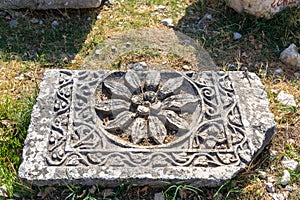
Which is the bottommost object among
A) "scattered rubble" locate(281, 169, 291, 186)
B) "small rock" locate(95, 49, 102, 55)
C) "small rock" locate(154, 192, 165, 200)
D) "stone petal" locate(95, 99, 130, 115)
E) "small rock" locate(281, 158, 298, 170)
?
"small rock" locate(95, 49, 102, 55)

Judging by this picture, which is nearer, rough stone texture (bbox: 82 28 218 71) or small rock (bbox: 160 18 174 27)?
rough stone texture (bbox: 82 28 218 71)

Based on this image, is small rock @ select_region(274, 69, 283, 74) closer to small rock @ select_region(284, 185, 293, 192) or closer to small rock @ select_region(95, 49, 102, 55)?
small rock @ select_region(284, 185, 293, 192)

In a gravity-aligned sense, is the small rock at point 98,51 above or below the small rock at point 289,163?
below

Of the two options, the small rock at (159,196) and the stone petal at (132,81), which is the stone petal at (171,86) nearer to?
the stone petal at (132,81)

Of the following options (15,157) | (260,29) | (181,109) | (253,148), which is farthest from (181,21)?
(15,157)

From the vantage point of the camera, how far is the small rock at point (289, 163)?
10.9ft

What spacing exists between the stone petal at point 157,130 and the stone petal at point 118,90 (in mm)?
315

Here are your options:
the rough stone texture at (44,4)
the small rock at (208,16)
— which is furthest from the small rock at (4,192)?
the small rock at (208,16)

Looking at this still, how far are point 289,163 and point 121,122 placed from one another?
1.39 meters

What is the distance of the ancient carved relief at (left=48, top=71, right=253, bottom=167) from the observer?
3012 millimetres

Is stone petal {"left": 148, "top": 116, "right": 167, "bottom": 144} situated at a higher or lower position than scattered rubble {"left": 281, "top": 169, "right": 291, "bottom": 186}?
lower

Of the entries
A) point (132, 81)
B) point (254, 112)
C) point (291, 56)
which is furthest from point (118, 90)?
point (291, 56)

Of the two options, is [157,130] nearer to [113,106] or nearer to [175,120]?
[175,120]

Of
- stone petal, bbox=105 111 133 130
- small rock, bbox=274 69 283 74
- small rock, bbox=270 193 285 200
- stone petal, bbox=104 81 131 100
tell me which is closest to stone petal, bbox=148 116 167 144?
stone petal, bbox=105 111 133 130
